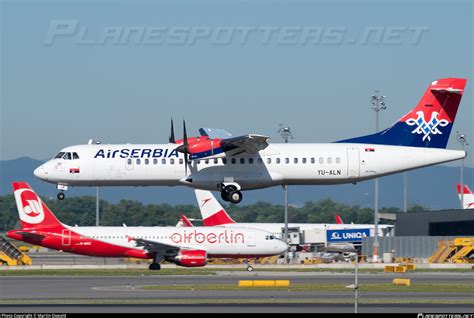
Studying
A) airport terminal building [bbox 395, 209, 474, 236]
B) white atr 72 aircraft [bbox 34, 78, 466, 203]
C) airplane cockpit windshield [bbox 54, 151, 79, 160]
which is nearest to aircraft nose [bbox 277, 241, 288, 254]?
white atr 72 aircraft [bbox 34, 78, 466, 203]

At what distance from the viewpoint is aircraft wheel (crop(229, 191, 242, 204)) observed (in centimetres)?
5912

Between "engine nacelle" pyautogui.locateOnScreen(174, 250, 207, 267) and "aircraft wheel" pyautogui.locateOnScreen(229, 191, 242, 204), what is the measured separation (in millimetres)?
16195

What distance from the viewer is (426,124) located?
6272cm

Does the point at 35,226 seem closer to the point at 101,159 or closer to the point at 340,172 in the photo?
the point at 101,159

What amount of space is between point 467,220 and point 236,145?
58391 mm

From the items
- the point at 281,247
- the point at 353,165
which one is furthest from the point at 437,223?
the point at 353,165

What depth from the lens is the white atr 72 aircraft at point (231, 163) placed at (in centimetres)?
5959

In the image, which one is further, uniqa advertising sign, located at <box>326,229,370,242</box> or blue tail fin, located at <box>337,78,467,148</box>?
uniqa advertising sign, located at <box>326,229,370,242</box>

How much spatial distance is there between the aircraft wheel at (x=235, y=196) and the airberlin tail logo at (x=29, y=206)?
74.5 ft

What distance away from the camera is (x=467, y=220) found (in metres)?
110

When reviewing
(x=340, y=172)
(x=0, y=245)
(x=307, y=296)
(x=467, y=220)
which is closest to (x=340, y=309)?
(x=307, y=296)

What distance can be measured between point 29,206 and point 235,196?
941 inches

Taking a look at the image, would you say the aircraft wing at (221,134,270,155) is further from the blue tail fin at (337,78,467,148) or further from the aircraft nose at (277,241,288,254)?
the aircraft nose at (277,241,288,254)

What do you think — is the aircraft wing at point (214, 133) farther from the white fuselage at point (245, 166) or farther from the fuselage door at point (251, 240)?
the fuselage door at point (251, 240)
